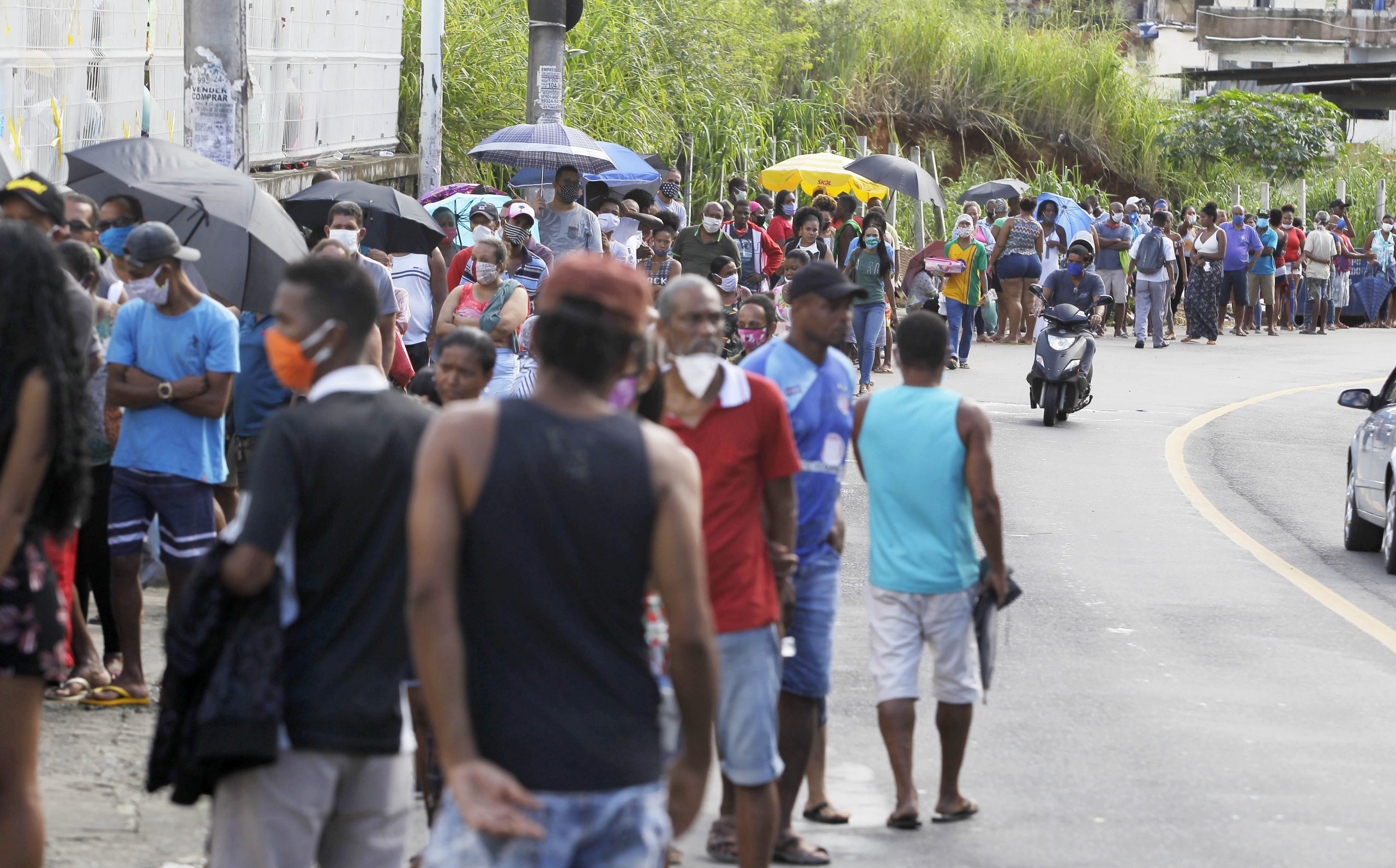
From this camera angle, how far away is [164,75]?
1420 cm

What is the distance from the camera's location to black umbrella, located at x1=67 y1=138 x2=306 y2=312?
27.6 feet

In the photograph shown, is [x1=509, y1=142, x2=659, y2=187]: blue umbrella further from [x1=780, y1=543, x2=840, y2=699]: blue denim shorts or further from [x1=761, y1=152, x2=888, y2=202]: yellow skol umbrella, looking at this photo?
[x1=780, y1=543, x2=840, y2=699]: blue denim shorts

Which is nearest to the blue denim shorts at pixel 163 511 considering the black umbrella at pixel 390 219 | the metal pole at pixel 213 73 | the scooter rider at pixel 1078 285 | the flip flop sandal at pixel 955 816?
the flip flop sandal at pixel 955 816

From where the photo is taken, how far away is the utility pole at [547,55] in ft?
50.6

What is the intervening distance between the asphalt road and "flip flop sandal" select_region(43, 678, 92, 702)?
100 mm

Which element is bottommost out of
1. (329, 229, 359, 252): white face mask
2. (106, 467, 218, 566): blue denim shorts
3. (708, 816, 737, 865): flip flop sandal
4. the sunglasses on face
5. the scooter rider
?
(708, 816, 737, 865): flip flop sandal

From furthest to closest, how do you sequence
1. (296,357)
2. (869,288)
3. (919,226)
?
(919,226), (869,288), (296,357)

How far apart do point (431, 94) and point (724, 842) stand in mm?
13838

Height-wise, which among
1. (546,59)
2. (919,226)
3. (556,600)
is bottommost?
(919,226)

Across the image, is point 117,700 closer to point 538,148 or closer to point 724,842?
point 724,842

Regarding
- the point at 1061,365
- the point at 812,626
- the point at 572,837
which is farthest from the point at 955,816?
the point at 1061,365

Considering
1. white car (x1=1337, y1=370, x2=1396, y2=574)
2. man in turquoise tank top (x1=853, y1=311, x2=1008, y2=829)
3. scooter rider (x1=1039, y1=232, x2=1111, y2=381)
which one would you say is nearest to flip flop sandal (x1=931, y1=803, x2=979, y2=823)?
man in turquoise tank top (x1=853, y1=311, x2=1008, y2=829)

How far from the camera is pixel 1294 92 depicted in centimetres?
3931

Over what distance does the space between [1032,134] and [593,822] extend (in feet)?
138
